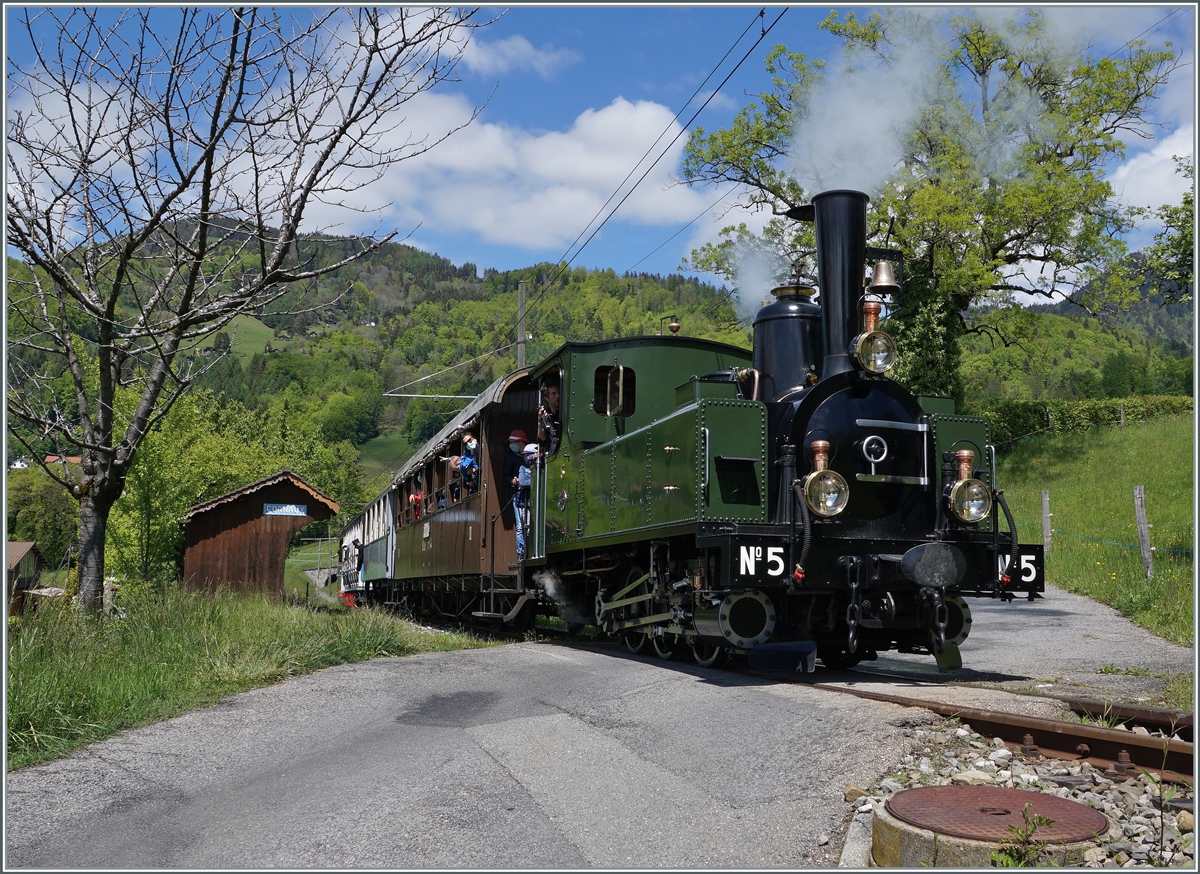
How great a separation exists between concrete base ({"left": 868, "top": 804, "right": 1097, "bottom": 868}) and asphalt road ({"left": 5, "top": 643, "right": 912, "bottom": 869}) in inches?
17.4

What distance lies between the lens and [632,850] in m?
3.99

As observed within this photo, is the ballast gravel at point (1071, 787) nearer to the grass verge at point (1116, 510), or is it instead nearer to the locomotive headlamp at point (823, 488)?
the locomotive headlamp at point (823, 488)

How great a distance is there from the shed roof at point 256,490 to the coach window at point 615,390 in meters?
15.2

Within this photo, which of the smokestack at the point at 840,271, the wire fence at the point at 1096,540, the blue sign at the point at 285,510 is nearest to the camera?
the smokestack at the point at 840,271

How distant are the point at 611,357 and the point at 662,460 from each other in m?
2.07

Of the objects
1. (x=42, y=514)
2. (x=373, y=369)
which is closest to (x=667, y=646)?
(x=42, y=514)

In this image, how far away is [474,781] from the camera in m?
4.91

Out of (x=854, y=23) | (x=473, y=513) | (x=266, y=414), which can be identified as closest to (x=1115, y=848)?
(x=473, y=513)

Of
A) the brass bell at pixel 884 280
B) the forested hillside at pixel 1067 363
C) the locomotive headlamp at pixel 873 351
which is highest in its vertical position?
the forested hillside at pixel 1067 363

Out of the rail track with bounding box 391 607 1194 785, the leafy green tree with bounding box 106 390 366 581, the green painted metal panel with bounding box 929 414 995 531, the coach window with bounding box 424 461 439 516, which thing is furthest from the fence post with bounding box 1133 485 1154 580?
the leafy green tree with bounding box 106 390 366 581

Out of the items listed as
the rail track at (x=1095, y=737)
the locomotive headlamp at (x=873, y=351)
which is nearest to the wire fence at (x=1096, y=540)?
the locomotive headlamp at (x=873, y=351)

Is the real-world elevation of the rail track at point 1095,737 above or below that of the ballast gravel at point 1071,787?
above

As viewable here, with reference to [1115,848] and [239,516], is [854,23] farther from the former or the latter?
[1115,848]

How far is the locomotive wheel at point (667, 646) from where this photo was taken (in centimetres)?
926
